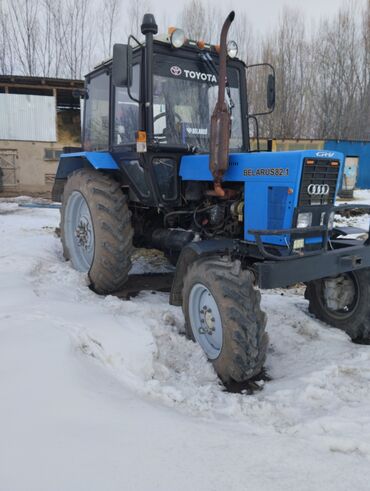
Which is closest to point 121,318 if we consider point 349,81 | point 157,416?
point 157,416

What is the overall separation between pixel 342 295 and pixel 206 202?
1568mm

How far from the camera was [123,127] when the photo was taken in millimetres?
4867

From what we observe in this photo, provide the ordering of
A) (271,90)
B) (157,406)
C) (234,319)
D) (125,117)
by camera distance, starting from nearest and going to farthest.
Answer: (157,406) → (234,319) → (125,117) → (271,90)

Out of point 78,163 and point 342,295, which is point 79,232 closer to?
point 78,163

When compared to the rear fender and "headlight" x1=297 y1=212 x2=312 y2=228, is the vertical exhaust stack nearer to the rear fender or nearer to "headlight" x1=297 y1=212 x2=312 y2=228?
"headlight" x1=297 y1=212 x2=312 y2=228

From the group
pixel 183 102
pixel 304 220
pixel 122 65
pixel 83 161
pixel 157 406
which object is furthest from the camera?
pixel 83 161

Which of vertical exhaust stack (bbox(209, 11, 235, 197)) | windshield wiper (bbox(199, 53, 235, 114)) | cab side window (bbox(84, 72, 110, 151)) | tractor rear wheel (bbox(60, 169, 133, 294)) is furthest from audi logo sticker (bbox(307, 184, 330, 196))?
cab side window (bbox(84, 72, 110, 151))

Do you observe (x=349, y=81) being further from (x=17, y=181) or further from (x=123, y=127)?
(x=123, y=127)

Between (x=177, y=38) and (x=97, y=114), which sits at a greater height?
(x=177, y=38)

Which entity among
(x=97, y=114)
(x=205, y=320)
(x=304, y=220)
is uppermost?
(x=97, y=114)

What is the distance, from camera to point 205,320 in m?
3.74

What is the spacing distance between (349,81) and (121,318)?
3039 cm

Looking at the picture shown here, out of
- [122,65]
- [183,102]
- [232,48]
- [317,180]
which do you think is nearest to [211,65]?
Answer: [232,48]

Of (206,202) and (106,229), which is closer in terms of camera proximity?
(206,202)
